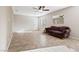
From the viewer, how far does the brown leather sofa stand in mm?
3487

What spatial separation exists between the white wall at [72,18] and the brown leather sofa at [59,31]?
18 centimetres

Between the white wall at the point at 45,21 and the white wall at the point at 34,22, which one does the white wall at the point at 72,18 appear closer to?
the white wall at the point at 45,21

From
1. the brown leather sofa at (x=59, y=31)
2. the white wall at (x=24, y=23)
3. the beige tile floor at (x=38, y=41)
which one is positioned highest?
the white wall at (x=24, y=23)

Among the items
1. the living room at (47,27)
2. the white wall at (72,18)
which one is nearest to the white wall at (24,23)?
the living room at (47,27)

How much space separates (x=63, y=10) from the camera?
11.7 feet

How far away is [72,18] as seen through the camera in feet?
12.4

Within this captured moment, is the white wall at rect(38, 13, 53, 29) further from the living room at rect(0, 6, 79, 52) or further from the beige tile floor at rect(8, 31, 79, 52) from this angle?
the beige tile floor at rect(8, 31, 79, 52)

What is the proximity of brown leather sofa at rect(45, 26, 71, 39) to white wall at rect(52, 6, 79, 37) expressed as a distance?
0.59 feet

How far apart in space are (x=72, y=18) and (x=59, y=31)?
2.50 feet

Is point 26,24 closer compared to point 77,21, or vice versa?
point 26,24

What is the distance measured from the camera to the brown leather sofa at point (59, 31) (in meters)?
3.49
